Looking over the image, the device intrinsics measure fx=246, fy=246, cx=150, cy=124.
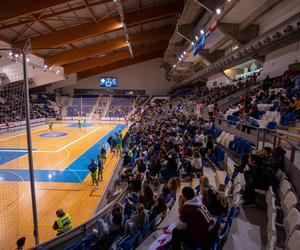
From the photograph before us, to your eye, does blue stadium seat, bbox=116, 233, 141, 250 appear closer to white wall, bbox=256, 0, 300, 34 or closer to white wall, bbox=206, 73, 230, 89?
white wall, bbox=256, 0, 300, 34

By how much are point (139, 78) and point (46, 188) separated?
37.4 meters

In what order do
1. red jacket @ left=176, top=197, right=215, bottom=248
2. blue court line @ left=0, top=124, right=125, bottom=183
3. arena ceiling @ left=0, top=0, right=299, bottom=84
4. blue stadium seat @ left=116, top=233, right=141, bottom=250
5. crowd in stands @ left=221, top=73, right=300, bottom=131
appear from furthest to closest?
arena ceiling @ left=0, top=0, right=299, bottom=84
blue court line @ left=0, top=124, right=125, bottom=183
crowd in stands @ left=221, top=73, right=300, bottom=131
blue stadium seat @ left=116, top=233, right=141, bottom=250
red jacket @ left=176, top=197, right=215, bottom=248

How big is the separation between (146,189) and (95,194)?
189 inches

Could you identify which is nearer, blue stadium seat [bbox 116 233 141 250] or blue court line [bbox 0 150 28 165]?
blue stadium seat [bbox 116 233 141 250]

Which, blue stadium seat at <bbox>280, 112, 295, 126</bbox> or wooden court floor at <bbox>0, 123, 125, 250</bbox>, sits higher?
blue stadium seat at <bbox>280, 112, 295, 126</bbox>

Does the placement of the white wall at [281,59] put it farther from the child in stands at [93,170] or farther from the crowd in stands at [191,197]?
the child in stands at [93,170]

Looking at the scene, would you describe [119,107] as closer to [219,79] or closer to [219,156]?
[219,79]

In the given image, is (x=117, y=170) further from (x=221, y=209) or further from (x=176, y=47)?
(x=176, y=47)

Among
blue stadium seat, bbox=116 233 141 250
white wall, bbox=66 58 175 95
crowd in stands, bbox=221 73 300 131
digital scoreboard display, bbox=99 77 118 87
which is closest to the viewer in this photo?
blue stadium seat, bbox=116 233 141 250

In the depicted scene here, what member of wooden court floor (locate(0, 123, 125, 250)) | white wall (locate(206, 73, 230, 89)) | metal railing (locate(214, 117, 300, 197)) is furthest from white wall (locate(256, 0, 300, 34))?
wooden court floor (locate(0, 123, 125, 250))

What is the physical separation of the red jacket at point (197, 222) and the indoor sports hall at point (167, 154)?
1 centimetres

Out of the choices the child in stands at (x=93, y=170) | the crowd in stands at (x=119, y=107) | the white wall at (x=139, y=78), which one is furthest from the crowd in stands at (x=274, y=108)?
the white wall at (x=139, y=78)

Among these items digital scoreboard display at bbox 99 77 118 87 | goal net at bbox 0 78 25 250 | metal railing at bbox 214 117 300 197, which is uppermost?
digital scoreboard display at bbox 99 77 118 87

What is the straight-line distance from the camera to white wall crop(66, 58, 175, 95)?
45.0 m
